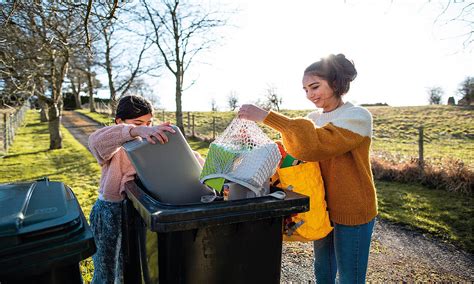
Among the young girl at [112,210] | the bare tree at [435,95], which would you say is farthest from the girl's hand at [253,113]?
the bare tree at [435,95]

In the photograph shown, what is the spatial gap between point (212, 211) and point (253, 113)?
505 mm

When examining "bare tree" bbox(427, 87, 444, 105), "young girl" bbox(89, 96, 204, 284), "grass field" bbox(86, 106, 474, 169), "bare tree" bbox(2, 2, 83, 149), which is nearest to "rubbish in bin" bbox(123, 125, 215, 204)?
"young girl" bbox(89, 96, 204, 284)

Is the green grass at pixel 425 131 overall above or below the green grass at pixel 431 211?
above

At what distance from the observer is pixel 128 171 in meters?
2.01

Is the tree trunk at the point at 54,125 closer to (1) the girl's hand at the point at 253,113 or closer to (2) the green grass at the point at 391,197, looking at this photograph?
(2) the green grass at the point at 391,197

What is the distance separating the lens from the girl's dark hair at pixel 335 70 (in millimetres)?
1697

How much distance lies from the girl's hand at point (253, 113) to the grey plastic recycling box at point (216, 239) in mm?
378

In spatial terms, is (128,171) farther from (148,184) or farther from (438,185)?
(438,185)

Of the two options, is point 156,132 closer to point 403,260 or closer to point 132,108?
point 132,108

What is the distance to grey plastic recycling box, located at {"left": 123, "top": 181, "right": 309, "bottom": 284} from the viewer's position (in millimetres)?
1303

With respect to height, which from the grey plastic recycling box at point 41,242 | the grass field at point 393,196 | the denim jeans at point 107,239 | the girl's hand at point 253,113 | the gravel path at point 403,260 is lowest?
the gravel path at point 403,260

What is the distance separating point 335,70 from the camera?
170 cm

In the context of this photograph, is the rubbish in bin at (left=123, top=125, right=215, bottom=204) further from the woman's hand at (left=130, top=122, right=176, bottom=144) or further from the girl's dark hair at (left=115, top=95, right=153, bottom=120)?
the girl's dark hair at (left=115, top=95, right=153, bottom=120)

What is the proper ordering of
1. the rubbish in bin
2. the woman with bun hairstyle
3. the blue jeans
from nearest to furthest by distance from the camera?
the woman with bun hairstyle, the rubbish in bin, the blue jeans
